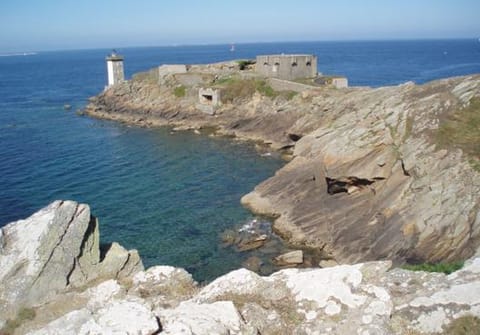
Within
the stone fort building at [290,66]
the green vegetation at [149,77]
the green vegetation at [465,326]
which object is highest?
the stone fort building at [290,66]

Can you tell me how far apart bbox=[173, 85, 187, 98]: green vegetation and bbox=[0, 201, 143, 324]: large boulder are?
58.9 metres

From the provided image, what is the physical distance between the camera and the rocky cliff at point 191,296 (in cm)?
969

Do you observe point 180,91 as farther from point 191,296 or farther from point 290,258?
point 191,296

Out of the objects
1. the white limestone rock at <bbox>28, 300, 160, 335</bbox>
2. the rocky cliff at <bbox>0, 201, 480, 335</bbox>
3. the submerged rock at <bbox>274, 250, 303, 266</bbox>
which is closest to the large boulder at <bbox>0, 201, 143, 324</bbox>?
the rocky cliff at <bbox>0, 201, 480, 335</bbox>

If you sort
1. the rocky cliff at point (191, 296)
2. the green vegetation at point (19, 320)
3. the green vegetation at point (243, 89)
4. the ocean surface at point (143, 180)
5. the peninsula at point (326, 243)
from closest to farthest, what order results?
the rocky cliff at point (191, 296)
the peninsula at point (326, 243)
the green vegetation at point (19, 320)
the ocean surface at point (143, 180)
the green vegetation at point (243, 89)

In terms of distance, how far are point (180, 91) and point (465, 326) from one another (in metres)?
67.0

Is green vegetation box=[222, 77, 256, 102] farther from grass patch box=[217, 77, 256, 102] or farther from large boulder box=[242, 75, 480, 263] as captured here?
large boulder box=[242, 75, 480, 263]

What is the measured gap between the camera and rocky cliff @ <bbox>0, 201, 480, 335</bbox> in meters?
9.69

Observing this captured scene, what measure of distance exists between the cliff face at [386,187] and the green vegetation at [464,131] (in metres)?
0.39

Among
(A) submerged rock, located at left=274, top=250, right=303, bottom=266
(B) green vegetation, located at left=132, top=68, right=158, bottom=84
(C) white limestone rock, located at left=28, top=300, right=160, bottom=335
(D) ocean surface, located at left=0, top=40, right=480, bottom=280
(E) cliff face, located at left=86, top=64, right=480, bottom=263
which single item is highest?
(B) green vegetation, located at left=132, top=68, right=158, bottom=84

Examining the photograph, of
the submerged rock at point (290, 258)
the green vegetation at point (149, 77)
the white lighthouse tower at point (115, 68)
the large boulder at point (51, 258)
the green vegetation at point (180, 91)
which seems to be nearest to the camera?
the large boulder at point (51, 258)

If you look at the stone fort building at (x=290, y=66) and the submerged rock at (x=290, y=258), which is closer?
the submerged rock at (x=290, y=258)

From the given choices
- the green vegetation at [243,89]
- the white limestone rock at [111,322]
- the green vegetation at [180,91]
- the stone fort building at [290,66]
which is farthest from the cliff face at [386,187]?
the green vegetation at [180,91]

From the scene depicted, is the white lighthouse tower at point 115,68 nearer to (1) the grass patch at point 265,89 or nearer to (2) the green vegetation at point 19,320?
(1) the grass patch at point 265,89
